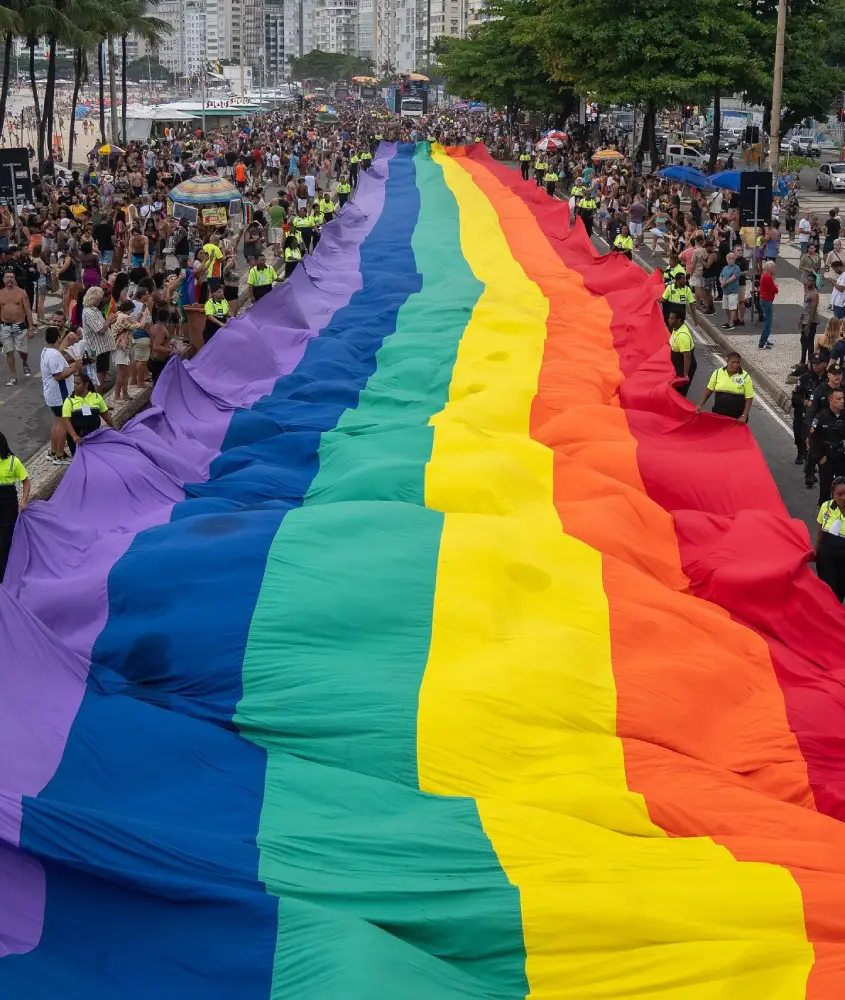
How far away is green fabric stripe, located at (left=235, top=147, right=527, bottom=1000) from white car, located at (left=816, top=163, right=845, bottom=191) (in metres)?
33.8

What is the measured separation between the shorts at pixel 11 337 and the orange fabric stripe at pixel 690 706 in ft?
24.9

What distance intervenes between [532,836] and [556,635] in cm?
163

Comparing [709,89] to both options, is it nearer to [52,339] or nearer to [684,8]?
[684,8]

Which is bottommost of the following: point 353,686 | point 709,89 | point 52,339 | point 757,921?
point 757,921

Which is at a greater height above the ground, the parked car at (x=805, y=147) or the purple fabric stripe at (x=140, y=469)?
the parked car at (x=805, y=147)

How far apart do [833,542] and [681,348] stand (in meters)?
6.25

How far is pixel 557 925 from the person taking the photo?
209 inches

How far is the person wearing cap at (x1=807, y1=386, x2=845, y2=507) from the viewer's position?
1054 cm

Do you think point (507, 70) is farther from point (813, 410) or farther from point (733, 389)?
point (813, 410)

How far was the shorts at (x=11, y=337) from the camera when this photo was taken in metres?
15.8

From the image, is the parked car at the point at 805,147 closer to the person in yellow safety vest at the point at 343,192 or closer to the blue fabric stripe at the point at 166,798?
the person in yellow safety vest at the point at 343,192

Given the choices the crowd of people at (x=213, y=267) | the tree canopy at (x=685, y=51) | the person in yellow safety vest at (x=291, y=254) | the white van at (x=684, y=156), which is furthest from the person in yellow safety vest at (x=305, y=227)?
the white van at (x=684, y=156)

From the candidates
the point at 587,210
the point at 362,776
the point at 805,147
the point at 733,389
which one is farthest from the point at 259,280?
the point at 805,147

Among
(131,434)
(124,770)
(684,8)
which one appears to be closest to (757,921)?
(124,770)
